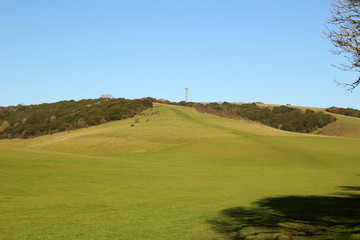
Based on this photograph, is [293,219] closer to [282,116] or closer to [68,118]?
[68,118]

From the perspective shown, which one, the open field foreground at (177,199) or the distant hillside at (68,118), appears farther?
the distant hillside at (68,118)

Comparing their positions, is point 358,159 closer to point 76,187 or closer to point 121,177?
point 121,177

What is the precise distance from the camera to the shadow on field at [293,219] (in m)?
12.4

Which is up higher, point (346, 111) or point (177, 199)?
point (346, 111)

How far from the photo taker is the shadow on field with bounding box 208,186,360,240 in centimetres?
1245

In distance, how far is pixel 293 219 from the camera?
14781 millimetres

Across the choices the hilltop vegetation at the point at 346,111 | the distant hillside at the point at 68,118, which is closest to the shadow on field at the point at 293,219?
the distant hillside at the point at 68,118

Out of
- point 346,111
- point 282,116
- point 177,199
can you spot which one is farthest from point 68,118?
point 346,111

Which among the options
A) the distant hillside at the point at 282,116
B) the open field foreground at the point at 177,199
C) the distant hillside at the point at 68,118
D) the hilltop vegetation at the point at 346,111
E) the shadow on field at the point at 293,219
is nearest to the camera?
the shadow on field at the point at 293,219

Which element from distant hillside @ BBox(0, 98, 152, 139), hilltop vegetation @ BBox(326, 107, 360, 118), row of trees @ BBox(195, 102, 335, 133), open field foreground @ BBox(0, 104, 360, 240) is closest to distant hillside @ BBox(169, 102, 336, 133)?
row of trees @ BBox(195, 102, 335, 133)

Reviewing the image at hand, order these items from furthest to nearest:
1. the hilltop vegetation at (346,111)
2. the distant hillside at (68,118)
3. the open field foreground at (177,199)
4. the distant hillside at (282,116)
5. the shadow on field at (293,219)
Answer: the hilltop vegetation at (346,111), the distant hillside at (282,116), the distant hillside at (68,118), the open field foreground at (177,199), the shadow on field at (293,219)

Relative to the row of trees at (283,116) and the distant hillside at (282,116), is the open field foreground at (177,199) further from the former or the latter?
the row of trees at (283,116)

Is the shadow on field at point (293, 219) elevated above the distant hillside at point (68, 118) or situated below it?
below

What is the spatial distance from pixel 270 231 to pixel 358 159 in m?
37.5
